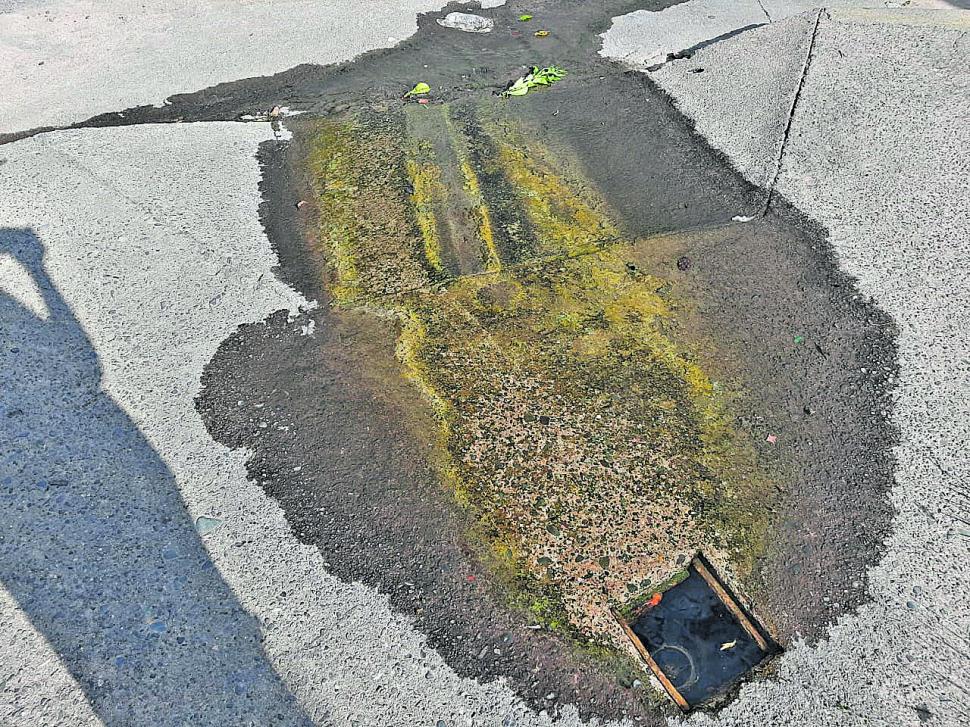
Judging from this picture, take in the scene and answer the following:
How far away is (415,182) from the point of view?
4766 mm

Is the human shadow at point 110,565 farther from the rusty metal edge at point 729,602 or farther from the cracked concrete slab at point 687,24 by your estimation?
the cracked concrete slab at point 687,24

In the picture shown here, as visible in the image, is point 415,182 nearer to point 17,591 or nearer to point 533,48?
point 533,48

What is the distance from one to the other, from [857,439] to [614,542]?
1132 mm

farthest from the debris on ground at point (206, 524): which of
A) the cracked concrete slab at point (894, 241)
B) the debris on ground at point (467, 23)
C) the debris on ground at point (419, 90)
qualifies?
the debris on ground at point (467, 23)

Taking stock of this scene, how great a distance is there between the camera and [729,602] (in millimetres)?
2797

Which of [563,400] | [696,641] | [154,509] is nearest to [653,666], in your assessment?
[696,641]

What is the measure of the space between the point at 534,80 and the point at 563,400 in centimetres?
322

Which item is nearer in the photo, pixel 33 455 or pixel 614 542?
pixel 614 542

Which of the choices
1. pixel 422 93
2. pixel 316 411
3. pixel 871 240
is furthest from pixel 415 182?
pixel 871 240

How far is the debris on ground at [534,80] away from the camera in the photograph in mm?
5730

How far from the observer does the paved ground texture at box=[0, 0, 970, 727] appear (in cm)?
256

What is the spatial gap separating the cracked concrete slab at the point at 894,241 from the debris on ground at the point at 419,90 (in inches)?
64.2

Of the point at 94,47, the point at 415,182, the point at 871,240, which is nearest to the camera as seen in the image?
the point at 871,240

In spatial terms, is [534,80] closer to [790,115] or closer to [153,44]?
[790,115]
